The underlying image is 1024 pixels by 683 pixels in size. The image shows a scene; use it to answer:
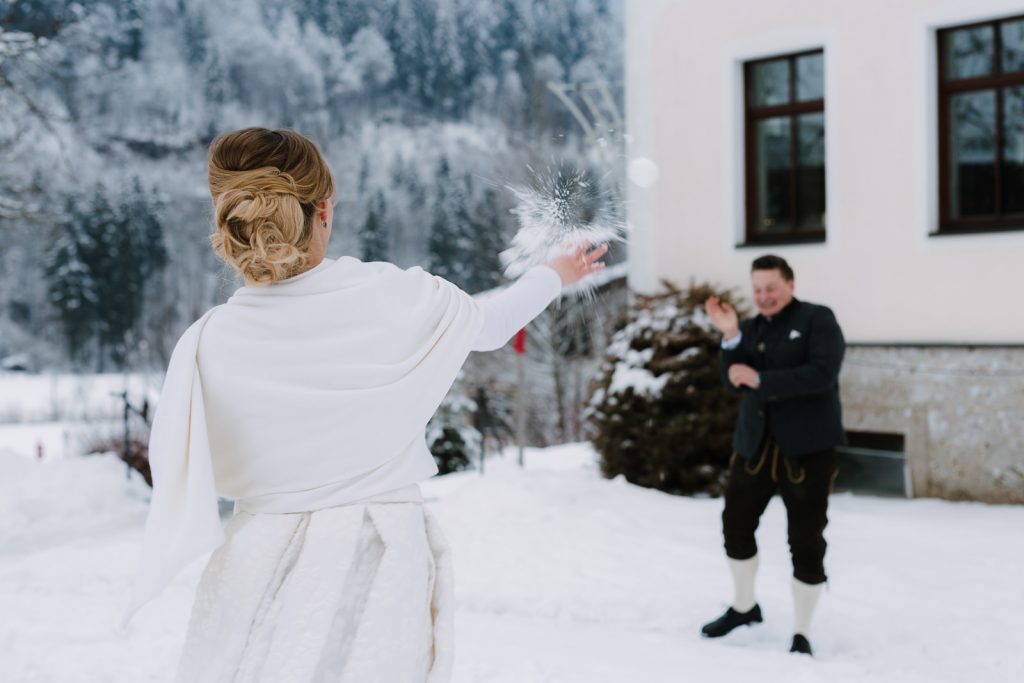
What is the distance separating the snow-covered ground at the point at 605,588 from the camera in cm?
475

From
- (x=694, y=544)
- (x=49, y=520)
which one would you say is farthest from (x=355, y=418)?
(x=49, y=520)

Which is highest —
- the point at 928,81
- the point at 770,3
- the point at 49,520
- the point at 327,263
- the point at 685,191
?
the point at 770,3

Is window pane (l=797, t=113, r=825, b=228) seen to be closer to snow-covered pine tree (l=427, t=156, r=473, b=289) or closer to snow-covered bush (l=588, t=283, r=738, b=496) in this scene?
snow-covered bush (l=588, t=283, r=738, b=496)

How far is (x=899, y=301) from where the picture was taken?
8.97 m

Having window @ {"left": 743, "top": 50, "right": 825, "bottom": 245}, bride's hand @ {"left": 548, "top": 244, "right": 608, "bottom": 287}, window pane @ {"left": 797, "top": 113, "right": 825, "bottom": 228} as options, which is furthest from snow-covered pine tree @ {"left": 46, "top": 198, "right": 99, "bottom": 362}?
bride's hand @ {"left": 548, "top": 244, "right": 608, "bottom": 287}

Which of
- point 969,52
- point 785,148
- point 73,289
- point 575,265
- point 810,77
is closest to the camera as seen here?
point 575,265

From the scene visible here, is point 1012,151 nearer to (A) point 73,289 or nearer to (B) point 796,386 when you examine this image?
(B) point 796,386

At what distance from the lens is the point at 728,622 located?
516 centimetres

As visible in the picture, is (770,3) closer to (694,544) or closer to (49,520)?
(694,544)

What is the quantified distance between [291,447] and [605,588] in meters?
4.54

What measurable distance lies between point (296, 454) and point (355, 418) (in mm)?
136

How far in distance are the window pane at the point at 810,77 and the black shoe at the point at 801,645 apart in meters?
6.37

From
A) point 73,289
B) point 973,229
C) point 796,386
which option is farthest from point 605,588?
point 73,289

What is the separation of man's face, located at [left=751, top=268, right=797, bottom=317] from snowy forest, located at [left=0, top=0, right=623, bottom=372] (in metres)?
11.7
